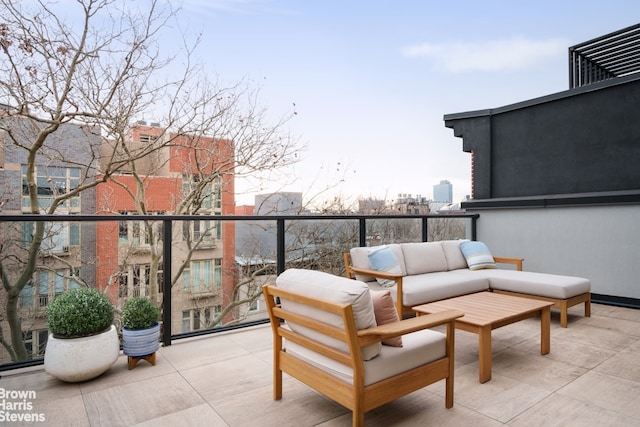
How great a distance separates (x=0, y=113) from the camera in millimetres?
5953

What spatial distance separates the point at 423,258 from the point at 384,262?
32.4 inches

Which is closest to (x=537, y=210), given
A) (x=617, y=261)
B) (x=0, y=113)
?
(x=617, y=261)

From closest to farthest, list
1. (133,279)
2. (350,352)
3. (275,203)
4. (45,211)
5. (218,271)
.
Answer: (350,352) < (133,279) < (218,271) < (45,211) < (275,203)

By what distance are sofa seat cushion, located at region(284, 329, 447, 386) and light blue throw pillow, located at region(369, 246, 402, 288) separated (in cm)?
176

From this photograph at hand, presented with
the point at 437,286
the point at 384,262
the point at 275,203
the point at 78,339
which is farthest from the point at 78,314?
the point at 275,203

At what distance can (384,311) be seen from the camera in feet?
6.64

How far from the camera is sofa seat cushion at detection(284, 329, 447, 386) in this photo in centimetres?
191

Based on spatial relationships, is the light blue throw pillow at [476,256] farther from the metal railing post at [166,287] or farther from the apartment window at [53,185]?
the apartment window at [53,185]

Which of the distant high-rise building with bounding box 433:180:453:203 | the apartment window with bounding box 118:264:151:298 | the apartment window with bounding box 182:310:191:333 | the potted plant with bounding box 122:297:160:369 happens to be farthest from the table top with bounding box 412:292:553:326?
the distant high-rise building with bounding box 433:180:453:203

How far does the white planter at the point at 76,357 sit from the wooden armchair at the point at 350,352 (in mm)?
1269

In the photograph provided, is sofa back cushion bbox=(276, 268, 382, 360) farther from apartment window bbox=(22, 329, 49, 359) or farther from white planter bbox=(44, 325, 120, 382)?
apartment window bbox=(22, 329, 49, 359)

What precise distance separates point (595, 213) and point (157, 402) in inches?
230

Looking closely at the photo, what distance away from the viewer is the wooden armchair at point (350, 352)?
1.83m

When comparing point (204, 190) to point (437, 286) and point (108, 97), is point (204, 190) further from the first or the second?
point (437, 286)
